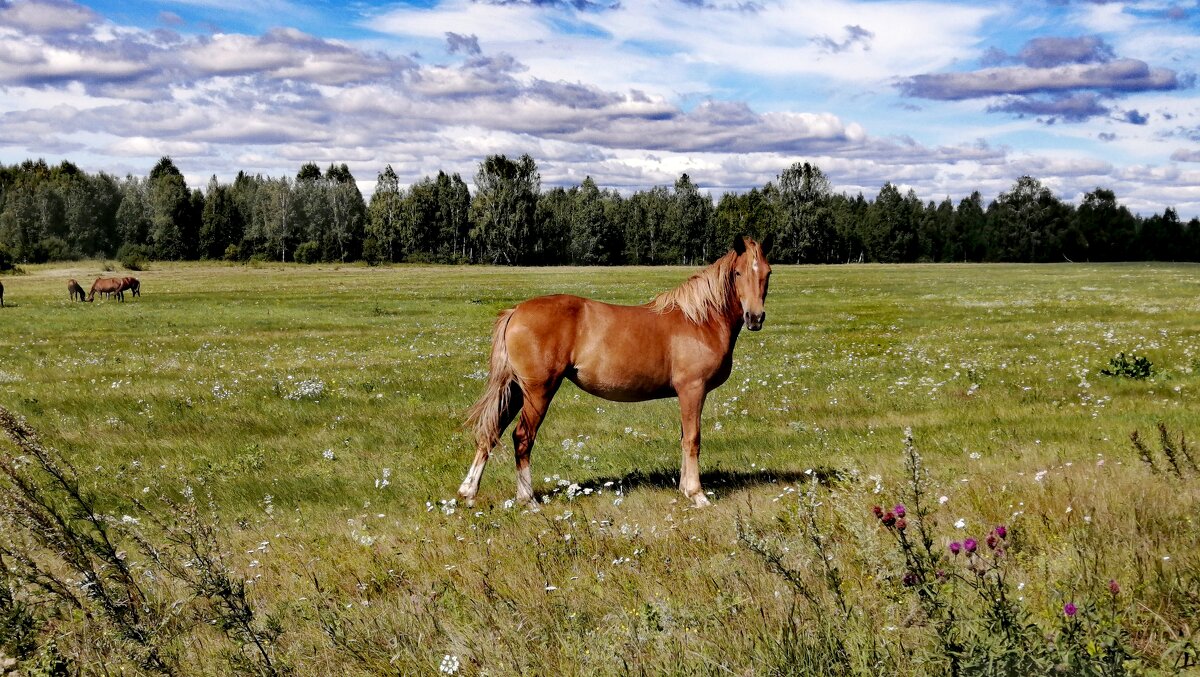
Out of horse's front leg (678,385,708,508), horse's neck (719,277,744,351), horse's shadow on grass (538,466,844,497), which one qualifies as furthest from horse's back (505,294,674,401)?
horse's shadow on grass (538,466,844,497)

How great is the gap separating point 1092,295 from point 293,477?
51800 millimetres

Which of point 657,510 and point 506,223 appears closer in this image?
point 657,510

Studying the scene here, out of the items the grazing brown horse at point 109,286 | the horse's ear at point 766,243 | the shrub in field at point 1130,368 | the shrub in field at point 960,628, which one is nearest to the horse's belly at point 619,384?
the horse's ear at point 766,243

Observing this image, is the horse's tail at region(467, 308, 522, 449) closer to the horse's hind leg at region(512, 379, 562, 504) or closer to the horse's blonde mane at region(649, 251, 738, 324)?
the horse's hind leg at region(512, 379, 562, 504)

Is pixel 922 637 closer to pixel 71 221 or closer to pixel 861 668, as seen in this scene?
pixel 861 668

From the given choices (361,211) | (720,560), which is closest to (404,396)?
(720,560)

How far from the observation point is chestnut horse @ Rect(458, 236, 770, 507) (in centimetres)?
967

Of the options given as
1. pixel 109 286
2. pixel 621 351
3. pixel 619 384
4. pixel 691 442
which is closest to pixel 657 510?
pixel 691 442

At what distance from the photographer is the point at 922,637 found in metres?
4.39

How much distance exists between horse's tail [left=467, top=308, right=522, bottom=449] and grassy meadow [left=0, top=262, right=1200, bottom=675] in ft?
2.98

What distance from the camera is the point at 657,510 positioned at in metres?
8.75

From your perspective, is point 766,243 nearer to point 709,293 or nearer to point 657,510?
point 709,293

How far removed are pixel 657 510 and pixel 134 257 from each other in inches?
4781

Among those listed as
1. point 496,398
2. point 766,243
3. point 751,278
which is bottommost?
point 496,398
